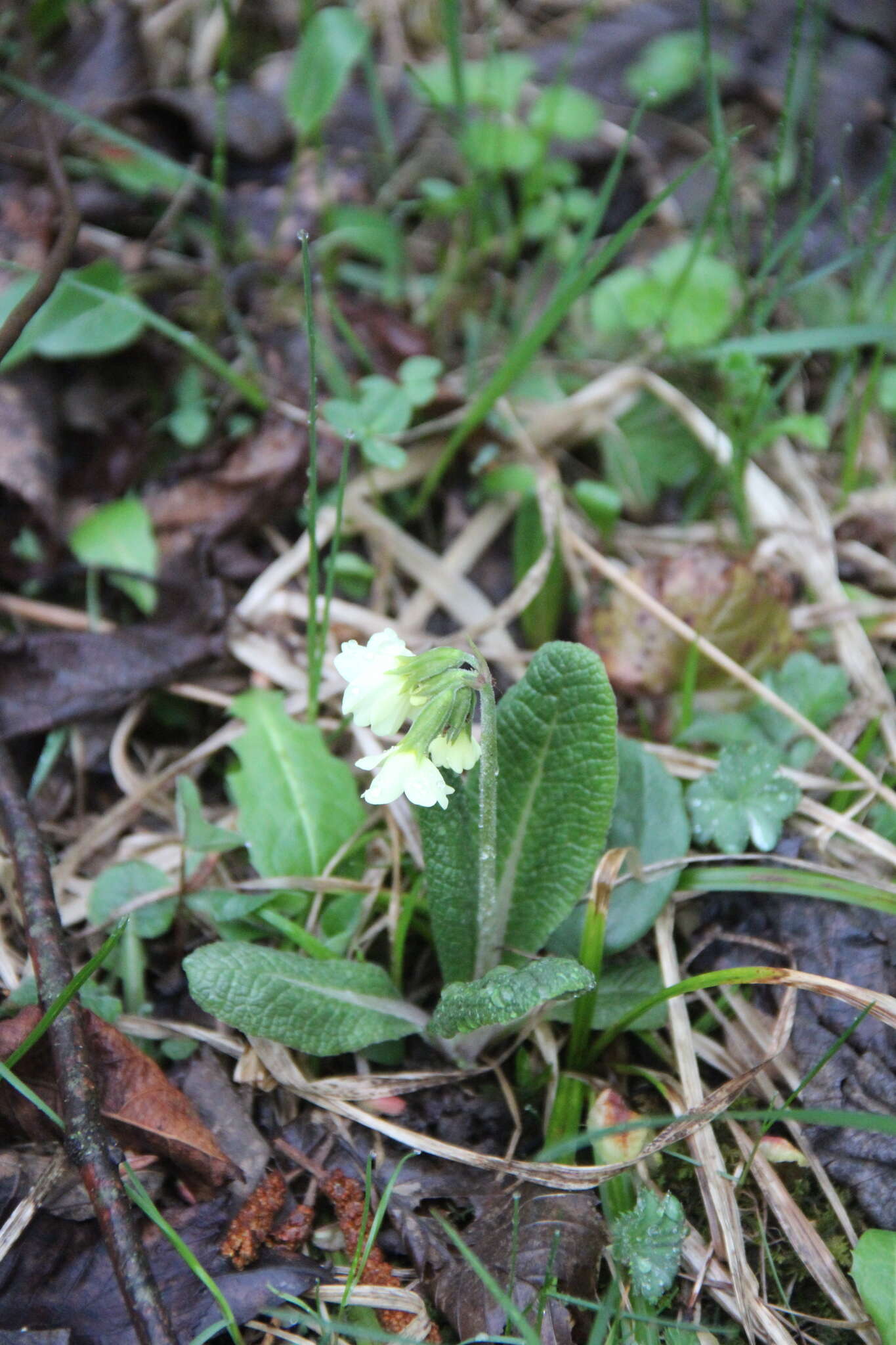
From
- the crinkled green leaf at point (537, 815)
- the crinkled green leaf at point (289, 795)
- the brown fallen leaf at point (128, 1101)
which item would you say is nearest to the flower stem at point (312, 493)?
the crinkled green leaf at point (289, 795)

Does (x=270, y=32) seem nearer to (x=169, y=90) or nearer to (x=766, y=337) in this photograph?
(x=169, y=90)

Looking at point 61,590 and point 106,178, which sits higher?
point 106,178

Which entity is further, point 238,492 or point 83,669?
point 238,492

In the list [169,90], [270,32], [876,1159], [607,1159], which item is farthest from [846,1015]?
[270,32]

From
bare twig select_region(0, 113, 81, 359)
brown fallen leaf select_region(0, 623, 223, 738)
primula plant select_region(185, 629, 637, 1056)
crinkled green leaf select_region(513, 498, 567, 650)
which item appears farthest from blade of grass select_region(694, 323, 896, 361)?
bare twig select_region(0, 113, 81, 359)

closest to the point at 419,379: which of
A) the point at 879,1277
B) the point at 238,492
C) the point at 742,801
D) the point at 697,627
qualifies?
the point at 238,492

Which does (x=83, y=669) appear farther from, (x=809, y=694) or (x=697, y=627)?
(x=809, y=694)

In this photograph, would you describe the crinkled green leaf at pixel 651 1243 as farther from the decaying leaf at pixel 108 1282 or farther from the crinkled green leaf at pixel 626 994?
the decaying leaf at pixel 108 1282
